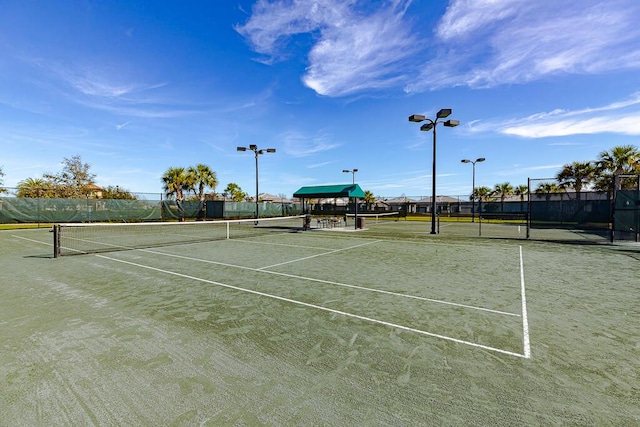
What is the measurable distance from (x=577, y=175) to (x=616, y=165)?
5901 millimetres

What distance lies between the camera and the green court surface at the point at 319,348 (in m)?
2.57

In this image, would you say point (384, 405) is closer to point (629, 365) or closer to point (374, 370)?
point (374, 370)

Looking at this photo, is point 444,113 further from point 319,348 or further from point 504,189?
point 504,189

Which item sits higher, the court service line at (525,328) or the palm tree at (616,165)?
the palm tree at (616,165)

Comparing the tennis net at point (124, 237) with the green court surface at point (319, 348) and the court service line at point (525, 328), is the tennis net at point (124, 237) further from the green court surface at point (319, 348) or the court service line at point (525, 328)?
the court service line at point (525, 328)

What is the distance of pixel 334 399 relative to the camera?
2.70 meters

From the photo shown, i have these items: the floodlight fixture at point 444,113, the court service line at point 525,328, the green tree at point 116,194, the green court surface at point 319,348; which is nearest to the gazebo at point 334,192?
the floodlight fixture at point 444,113

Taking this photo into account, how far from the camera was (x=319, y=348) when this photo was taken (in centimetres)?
367

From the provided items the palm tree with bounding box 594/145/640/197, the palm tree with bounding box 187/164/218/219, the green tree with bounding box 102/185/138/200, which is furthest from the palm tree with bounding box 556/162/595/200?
the green tree with bounding box 102/185/138/200

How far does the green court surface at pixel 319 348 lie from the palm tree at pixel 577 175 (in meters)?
31.5

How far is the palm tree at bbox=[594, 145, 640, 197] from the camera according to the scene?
25.7 metres

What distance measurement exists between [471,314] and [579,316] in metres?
1.72

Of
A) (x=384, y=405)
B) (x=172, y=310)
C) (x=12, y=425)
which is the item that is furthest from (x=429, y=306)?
(x=12, y=425)

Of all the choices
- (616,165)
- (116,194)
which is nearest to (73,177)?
(116,194)
